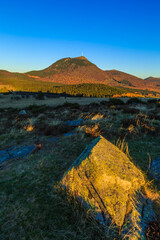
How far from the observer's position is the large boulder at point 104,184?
2.08 metres

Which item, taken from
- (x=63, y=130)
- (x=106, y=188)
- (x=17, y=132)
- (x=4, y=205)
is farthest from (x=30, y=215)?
(x=17, y=132)

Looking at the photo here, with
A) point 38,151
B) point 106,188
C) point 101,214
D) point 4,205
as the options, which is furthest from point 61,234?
point 38,151

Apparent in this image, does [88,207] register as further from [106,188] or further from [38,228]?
[38,228]

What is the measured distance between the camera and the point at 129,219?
2006mm

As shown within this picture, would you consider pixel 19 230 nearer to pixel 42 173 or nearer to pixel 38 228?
pixel 38 228

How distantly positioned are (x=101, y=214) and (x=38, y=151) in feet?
12.1

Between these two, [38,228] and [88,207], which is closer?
[38,228]

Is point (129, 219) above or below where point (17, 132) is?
above

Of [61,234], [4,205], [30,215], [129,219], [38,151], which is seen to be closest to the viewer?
[61,234]

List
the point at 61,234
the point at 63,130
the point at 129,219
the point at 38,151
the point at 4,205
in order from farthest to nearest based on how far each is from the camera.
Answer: the point at 63,130 → the point at 38,151 → the point at 4,205 → the point at 129,219 → the point at 61,234

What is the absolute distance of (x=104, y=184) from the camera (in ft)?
7.57

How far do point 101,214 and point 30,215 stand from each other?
128 centimetres

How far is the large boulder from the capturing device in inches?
81.9

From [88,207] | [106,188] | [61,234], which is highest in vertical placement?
[106,188]
